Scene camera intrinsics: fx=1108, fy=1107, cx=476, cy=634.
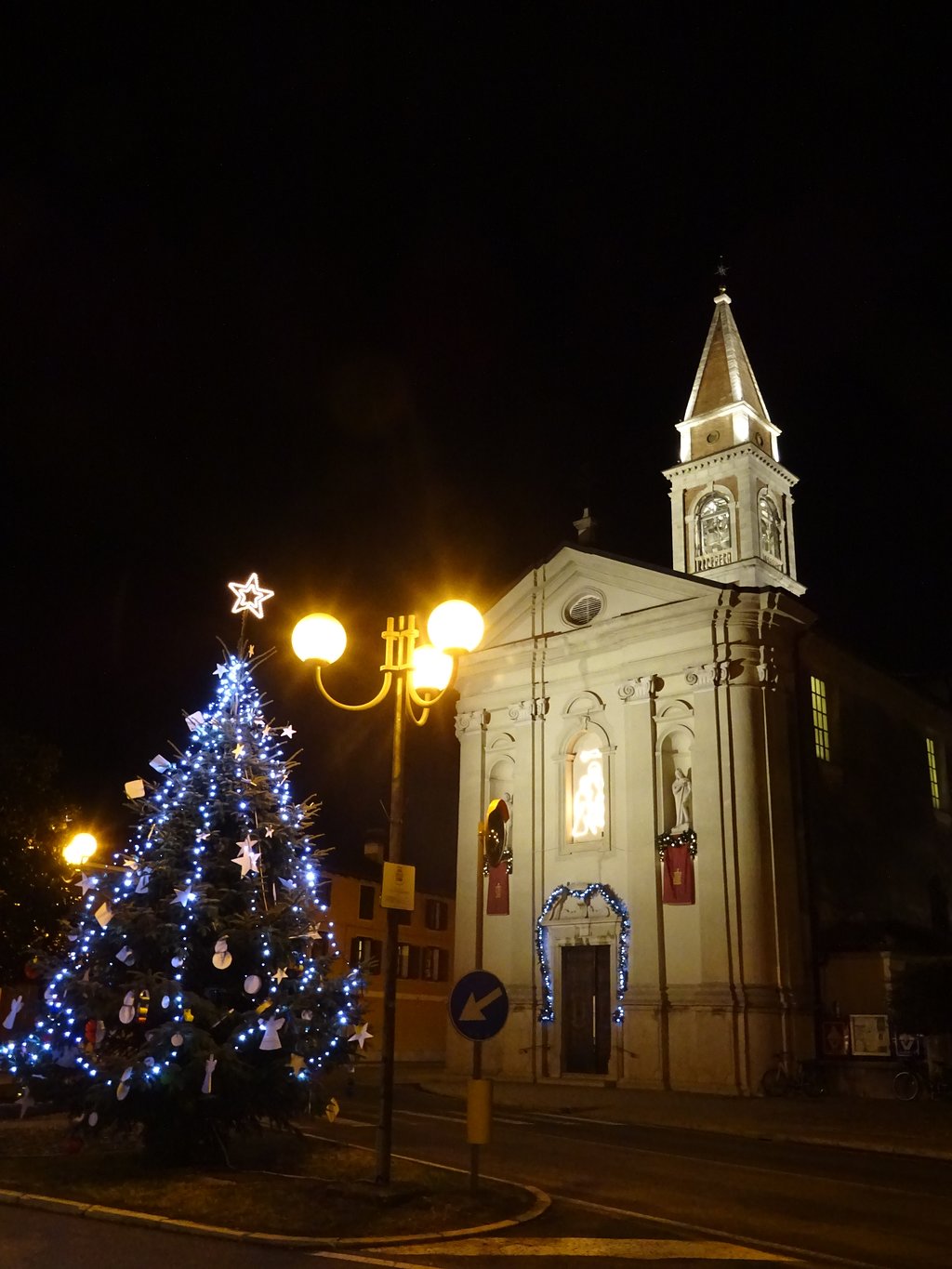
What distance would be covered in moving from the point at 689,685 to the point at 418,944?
77.2 ft

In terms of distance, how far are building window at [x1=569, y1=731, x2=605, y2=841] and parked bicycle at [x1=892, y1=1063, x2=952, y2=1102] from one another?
9.01m

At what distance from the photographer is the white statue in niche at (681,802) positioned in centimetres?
2773

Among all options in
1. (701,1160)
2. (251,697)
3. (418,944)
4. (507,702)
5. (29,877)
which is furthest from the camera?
(418,944)

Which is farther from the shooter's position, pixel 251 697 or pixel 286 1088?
pixel 251 697

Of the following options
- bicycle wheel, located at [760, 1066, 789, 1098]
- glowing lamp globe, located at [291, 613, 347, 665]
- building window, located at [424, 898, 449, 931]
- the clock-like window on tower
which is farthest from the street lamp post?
building window, located at [424, 898, 449, 931]

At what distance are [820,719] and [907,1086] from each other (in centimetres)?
990

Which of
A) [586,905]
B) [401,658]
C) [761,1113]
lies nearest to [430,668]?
[401,658]

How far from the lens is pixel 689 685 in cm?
2842

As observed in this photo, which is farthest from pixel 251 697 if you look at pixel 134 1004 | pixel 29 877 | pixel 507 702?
pixel 507 702

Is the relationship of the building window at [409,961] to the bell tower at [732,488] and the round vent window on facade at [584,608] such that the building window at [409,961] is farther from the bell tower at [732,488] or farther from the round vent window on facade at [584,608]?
the bell tower at [732,488]

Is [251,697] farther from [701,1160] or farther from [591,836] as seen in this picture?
[591,836]

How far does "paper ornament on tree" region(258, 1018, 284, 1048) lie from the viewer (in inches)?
428

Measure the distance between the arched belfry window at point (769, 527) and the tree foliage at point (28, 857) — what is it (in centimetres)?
2274

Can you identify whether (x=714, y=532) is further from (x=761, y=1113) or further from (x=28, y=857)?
(x=28, y=857)
